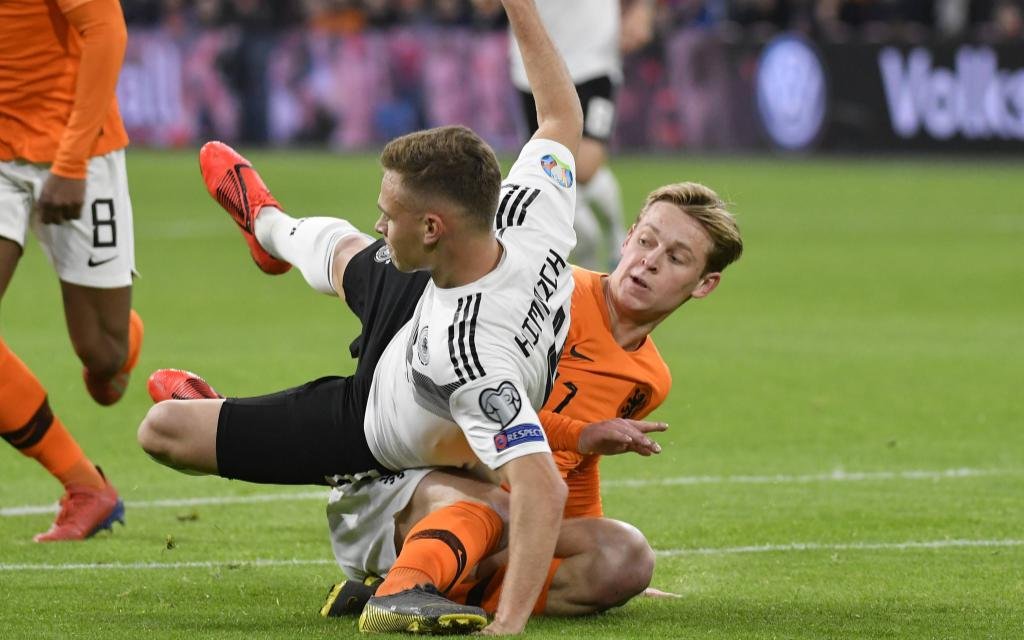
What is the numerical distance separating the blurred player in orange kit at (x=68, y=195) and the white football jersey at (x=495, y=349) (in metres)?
1.82

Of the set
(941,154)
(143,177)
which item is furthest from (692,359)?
(941,154)

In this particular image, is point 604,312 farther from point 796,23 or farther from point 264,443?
point 796,23

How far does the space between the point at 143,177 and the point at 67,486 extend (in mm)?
15806

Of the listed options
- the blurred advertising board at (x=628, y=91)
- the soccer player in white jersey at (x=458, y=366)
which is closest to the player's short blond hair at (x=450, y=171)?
the soccer player in white jersey at (x=458, y=366)

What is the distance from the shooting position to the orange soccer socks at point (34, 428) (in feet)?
21.2

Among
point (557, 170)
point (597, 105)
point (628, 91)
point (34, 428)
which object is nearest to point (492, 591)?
point (557, 170)

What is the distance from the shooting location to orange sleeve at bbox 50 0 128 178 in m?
6.62

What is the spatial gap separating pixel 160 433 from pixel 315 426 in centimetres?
46

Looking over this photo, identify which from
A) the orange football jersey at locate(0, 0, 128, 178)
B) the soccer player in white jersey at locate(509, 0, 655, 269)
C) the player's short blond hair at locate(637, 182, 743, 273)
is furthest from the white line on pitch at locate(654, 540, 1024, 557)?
the soccer player in white jersey at locate(509, 0, 655, 269)

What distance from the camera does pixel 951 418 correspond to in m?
8.95

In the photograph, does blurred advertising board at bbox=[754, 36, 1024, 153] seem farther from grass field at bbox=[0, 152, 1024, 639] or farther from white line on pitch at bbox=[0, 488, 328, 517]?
white line on pitch at bbox=[0, 488, 328, 517]

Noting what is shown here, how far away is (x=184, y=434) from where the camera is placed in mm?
5344

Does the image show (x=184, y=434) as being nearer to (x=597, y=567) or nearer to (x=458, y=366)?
(x=458, y=366)

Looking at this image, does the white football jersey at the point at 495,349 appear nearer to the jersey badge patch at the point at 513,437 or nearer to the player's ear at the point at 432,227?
the jersey badge patch at the point at 513,437
